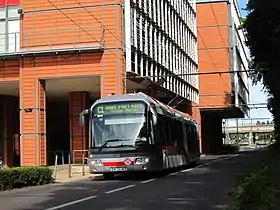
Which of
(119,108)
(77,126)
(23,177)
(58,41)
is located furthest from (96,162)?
(77,126)

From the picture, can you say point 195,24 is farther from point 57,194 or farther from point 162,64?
point 57,194

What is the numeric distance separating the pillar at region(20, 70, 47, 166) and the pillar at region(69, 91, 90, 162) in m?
4.08

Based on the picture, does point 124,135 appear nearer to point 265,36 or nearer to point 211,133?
point 265,36

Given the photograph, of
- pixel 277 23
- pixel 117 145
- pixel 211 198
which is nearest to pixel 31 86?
pixel 117 145

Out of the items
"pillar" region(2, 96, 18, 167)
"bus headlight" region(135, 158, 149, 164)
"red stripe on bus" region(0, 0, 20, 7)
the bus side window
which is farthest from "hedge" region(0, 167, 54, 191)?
"pillar" region(2, 96, 18, 167)

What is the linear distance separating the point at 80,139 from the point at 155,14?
10.8m

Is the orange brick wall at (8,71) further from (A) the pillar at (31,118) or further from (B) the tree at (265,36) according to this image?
(B) the tree at (265,36)

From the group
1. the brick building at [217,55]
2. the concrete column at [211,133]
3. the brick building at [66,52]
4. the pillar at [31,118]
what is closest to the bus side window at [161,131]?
the brick building at [66,52]

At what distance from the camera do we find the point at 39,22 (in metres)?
34.6

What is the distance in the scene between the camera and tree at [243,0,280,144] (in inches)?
805

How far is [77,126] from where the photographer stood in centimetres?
4000

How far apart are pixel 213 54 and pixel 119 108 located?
4643 centimetres

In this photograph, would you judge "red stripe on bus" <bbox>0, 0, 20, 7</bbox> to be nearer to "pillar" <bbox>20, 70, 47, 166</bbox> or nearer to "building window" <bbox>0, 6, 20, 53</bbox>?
"building window" <bbox>0, 6, 20, 53</bbox>

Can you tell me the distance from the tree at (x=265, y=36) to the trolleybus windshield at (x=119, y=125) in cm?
565
